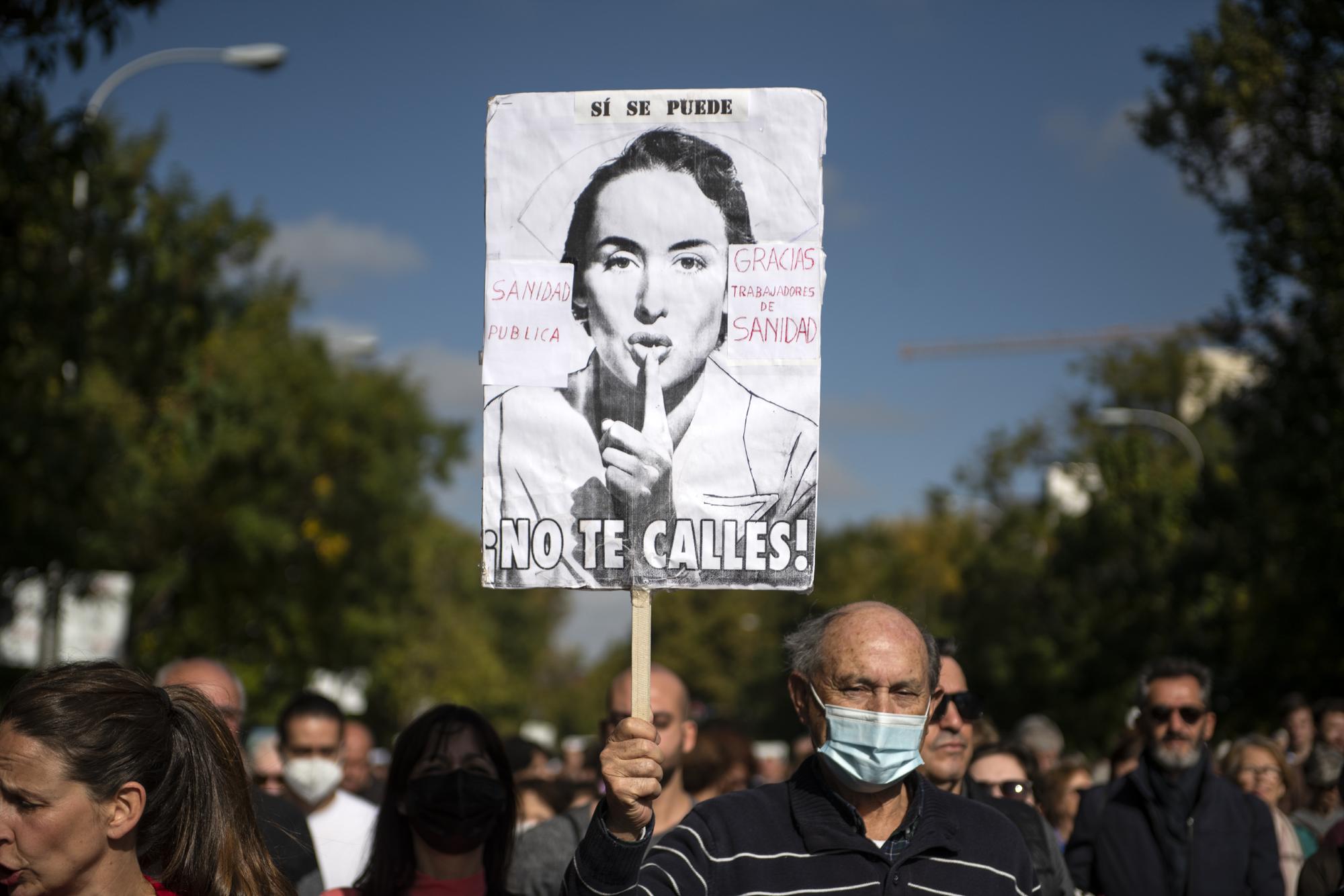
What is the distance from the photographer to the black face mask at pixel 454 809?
5508 millimetres

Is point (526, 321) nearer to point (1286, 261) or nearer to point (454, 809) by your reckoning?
point (454, 809)

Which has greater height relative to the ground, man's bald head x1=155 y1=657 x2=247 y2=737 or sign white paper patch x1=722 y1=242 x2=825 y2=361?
sign white paper patch x1=722 y1=242 x2=825 y2=361

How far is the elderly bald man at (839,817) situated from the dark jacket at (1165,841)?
257 centimetres

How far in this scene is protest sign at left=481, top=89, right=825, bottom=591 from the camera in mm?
4457

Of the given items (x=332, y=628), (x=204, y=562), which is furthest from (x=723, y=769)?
(x=332, y=628)

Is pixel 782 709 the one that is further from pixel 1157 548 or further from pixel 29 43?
pixel 29 43

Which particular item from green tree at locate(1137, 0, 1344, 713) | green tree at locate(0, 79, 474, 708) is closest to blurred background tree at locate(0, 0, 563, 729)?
green tree at locate(0, 79, 474, 708)

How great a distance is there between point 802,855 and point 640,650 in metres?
0.66

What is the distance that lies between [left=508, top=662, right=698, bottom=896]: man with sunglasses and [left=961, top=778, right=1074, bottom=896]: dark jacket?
1236 millimetres

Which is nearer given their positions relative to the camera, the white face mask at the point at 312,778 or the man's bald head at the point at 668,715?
the man's bald head at the point at 668,715

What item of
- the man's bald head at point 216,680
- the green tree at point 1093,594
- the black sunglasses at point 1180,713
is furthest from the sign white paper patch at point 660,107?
the green tree at point 1093,594

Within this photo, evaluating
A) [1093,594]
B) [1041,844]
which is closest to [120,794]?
[1041,844]

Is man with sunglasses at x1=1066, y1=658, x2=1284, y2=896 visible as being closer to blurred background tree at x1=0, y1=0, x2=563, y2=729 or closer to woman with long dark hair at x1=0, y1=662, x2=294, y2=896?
woman with long dark hair at x1=0, y1=662, x2=294, y2=896

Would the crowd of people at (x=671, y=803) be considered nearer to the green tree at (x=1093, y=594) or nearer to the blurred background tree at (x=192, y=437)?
the blurred background tree at (x=192, y=437)
